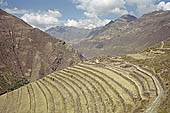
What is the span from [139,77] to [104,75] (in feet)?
29.1

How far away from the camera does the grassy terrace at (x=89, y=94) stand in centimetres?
3284

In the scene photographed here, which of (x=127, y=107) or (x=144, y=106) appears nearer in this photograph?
(x=144, y=106)

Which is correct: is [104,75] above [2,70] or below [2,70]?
above

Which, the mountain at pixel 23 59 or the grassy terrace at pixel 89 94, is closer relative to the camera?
the grassy terrace at pixel 89 94

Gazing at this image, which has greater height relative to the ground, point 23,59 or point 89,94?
point 89,94

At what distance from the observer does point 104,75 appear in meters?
45.9

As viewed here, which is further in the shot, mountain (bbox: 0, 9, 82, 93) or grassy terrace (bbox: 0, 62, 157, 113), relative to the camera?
mountain (bbox: 0, 9, 82, 93)

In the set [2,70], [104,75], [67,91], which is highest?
[104,75]

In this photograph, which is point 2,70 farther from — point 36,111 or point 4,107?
point 36,111

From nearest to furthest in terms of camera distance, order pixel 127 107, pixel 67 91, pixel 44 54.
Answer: pixel 127 107 < pixel 67 91 < pixel 44 54

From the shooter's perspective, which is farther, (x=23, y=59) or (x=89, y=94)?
(x=23, y=59)

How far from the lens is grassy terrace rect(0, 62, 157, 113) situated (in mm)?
32844

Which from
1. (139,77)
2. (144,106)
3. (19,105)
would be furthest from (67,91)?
(144,106)

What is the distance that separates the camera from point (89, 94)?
1527 inches
